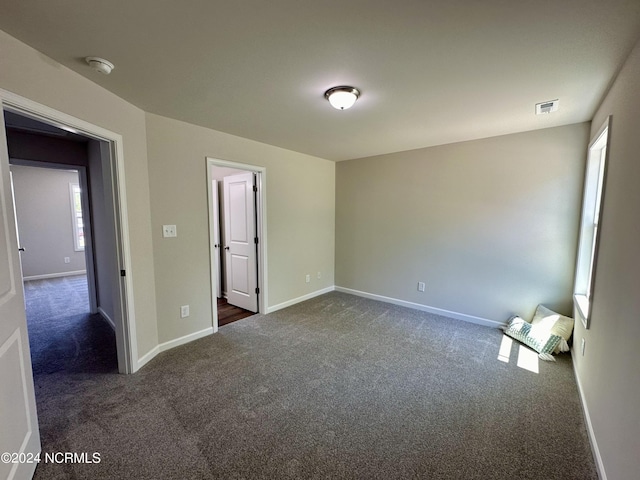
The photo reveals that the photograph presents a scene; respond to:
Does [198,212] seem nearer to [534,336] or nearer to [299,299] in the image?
[299,299]

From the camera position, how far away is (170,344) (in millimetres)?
2941

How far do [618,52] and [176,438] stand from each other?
11.6 feet

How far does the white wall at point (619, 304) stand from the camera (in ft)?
4.19

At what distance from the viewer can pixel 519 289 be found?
3316mm

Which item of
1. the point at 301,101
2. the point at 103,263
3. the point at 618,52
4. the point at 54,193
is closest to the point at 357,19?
the point at 301,101

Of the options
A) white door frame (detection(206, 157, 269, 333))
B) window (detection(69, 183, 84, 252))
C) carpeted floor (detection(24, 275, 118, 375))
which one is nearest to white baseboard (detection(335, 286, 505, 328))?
white door frame (detection(206, 157, 269, 333))

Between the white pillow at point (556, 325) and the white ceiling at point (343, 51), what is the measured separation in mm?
2042

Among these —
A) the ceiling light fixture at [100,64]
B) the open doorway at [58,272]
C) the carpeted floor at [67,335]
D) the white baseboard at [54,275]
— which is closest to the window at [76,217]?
the open doorway at [58,272]

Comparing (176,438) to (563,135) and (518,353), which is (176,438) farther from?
(563,135)

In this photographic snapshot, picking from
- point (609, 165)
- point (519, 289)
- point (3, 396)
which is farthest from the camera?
point (519, 289)

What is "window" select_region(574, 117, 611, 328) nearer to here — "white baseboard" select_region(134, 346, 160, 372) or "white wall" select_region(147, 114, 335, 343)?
"white wall" select_region(147, 114, 335, 343)

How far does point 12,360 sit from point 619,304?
3240mm

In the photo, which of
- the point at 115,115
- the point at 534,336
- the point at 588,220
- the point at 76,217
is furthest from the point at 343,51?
the point at 76,217

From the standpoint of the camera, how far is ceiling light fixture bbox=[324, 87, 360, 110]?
6.71 ft
